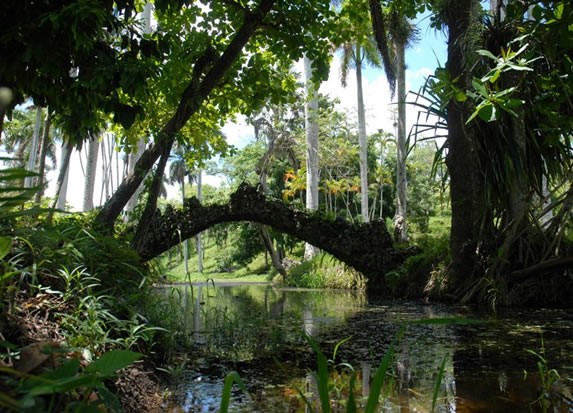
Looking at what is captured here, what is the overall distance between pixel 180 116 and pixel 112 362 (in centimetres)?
452

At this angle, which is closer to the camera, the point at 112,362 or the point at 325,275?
the point at 112,362

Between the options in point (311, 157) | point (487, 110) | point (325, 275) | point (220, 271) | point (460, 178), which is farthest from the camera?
point (220, 271)

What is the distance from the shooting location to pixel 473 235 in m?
8.21

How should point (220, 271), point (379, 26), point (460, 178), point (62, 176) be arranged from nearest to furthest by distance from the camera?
point (460, 178) < point (62, 176) < point (379, 26) < point (220, 271)

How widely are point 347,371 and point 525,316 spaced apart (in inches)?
151

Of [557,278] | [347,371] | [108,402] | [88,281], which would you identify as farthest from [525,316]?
[108,402]

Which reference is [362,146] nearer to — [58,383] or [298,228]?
[298,228]

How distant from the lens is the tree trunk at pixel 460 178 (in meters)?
8.17

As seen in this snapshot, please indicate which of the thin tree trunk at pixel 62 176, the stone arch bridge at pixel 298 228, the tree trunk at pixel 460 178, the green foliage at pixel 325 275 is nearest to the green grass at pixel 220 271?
the green foliage at pixel 325 275

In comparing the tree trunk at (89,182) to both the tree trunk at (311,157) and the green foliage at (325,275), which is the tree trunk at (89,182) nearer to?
the green foliage at (325,275)

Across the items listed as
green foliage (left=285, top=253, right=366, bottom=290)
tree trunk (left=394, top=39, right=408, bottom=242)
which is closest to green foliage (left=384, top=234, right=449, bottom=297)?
green foliage (left=285, top=253, right=366, bottom=290)

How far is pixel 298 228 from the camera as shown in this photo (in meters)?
11.2

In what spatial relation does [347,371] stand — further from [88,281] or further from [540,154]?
[540,154]

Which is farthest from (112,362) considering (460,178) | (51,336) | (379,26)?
A: (379,26)
